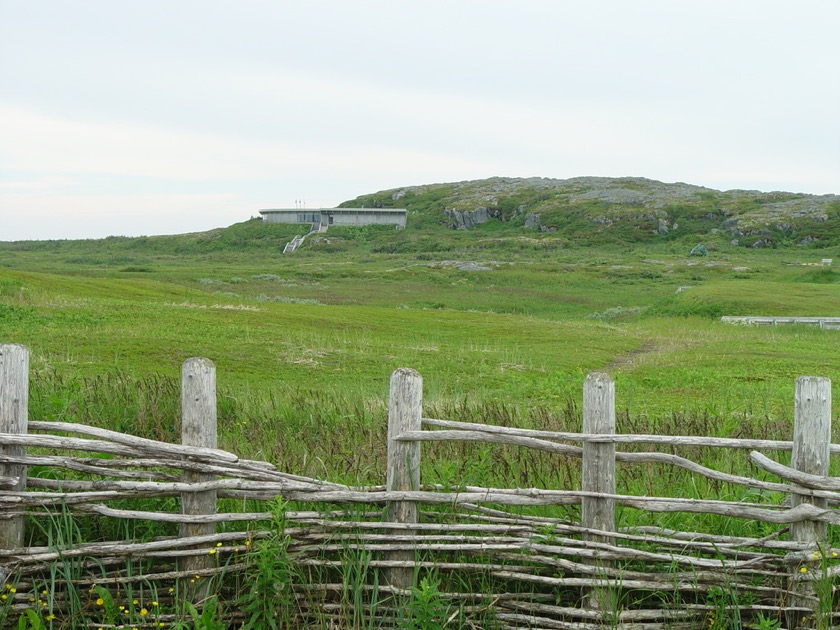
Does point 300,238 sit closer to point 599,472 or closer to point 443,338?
point 443,338

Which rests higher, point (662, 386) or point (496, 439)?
point (496, 439)

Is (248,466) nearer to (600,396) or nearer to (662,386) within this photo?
(600,396)

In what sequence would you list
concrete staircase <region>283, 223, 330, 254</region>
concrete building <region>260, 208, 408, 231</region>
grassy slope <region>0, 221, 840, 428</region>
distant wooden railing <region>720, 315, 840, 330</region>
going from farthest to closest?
concrete building <region>260, 208, 408, 231</region> < concrete staircase <region>283, 223, 330, 254</region> < distant wooden railing <region>720, 315, 840, 330</region> < grassy slope <region>0, 221, 840, 428</region>

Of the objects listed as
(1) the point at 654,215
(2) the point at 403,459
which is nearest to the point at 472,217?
(1) the point at 654,215

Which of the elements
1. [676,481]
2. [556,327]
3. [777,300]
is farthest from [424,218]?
[676,481]

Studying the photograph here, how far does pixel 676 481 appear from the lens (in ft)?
26.2

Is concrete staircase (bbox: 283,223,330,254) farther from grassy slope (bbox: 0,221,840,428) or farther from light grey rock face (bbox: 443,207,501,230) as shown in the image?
grassy slope (bbox: 0,221,840,428)

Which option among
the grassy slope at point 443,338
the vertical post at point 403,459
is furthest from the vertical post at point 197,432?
the grassy slope at point 443,338

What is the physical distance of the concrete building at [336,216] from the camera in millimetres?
165375

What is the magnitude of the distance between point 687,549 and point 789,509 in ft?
2.59

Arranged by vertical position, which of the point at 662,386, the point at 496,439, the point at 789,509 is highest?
the point at 496,439

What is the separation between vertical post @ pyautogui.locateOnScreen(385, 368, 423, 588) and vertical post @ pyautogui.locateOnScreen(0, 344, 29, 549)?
2649mm

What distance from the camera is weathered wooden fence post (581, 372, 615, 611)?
5.98m

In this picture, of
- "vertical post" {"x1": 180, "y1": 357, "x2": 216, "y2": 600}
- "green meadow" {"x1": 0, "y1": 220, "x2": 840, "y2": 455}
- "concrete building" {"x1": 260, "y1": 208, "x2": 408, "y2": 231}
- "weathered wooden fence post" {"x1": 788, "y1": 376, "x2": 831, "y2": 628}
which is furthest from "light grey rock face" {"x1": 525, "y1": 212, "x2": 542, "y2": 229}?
"vertical post" {"x1": 180, "y1": 357, "x2": 216, "y2": 600}
